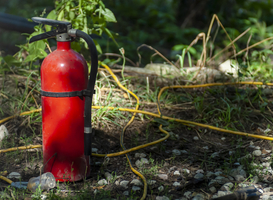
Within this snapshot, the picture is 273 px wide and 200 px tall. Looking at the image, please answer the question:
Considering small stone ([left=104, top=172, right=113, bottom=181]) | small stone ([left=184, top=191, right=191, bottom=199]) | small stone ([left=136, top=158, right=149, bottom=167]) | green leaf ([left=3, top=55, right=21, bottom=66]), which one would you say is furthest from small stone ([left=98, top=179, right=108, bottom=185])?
green leaf ([left=3, top=55, right=21, bottom=66])

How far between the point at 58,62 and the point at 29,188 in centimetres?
73

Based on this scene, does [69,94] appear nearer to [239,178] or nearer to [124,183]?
[124,183]

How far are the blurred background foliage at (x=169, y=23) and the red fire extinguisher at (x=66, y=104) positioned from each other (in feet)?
8.97

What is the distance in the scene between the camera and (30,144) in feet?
7.09

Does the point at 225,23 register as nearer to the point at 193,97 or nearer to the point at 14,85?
the point at 193,97

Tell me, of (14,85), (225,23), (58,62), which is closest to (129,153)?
(58,62)

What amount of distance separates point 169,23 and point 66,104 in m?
5.22

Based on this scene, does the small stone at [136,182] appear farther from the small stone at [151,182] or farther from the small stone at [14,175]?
the small stone at [14,175]

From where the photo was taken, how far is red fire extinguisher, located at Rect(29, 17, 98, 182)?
66.0 inches

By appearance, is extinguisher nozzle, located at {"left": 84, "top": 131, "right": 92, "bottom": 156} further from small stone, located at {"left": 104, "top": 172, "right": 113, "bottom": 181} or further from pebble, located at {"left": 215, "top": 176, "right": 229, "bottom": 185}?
pebble, located at {"left": 215, "top": 176, "right": 229, "bottom": 185}

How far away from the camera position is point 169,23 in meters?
6.48

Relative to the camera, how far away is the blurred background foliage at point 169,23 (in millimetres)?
5090

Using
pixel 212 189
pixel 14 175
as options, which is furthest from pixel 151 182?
pixel 14 175

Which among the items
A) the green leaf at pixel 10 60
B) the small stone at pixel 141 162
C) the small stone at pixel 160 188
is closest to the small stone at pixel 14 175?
the small stone at pixel 141 162
